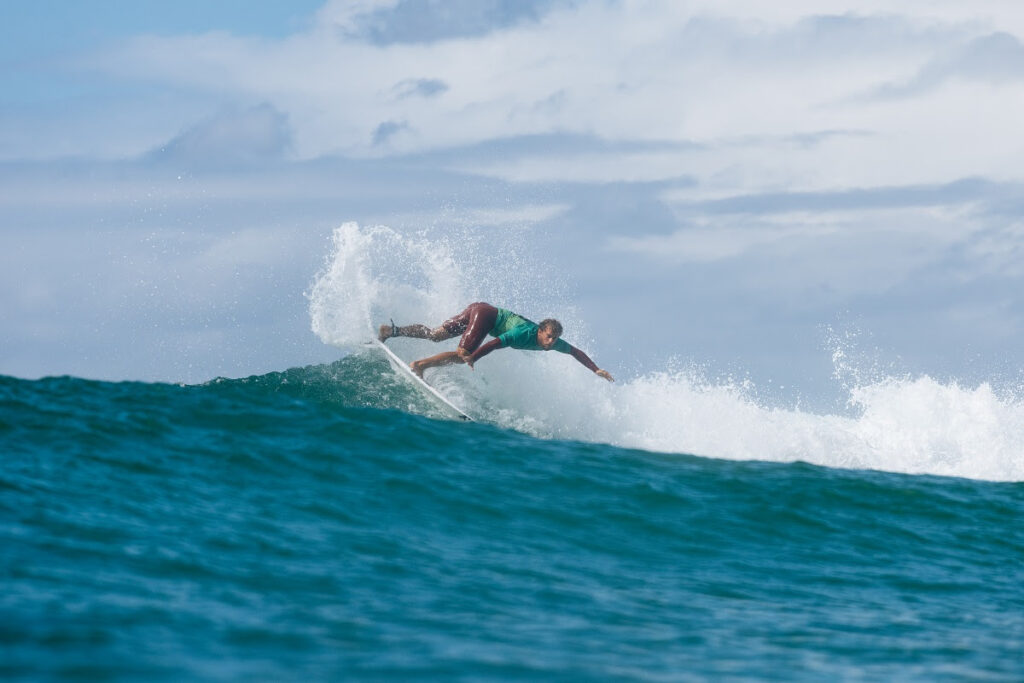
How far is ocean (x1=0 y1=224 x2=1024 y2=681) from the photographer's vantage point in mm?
5789

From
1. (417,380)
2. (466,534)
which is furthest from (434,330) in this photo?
(466,534)

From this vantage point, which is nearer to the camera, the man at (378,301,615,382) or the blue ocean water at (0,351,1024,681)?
the blue ocean water at (0,351,1024,681)

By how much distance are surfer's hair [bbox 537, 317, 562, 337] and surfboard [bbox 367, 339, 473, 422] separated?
69.0 inches

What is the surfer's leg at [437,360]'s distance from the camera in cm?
1462

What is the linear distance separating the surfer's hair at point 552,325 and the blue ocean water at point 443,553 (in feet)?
5.35

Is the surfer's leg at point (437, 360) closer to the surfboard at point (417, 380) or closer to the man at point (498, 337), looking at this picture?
the man at point (498, 337)

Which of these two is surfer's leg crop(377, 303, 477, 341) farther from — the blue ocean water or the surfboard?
the blue ocean water

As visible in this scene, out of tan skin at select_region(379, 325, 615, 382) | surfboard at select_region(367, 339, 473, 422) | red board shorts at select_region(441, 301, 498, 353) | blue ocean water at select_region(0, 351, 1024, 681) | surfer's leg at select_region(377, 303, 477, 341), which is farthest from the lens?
surfer's leg at select_region(377, 303, 477, 341)

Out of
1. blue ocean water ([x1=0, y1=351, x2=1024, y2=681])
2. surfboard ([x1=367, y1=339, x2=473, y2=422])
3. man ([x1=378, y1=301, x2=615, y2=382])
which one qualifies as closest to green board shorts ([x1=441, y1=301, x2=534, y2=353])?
man ([x1=378, y1=301, x2=615, y2=382])

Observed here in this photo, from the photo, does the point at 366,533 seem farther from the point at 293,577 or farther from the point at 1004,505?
the point at 1004,505

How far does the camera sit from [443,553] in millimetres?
8344

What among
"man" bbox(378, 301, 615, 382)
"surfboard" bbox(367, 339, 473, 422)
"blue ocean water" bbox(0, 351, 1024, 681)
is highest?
"man" bbox(378, 301, 615, 382)

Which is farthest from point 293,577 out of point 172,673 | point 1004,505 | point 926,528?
point 1004,505

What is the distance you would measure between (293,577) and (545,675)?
2.41 m
